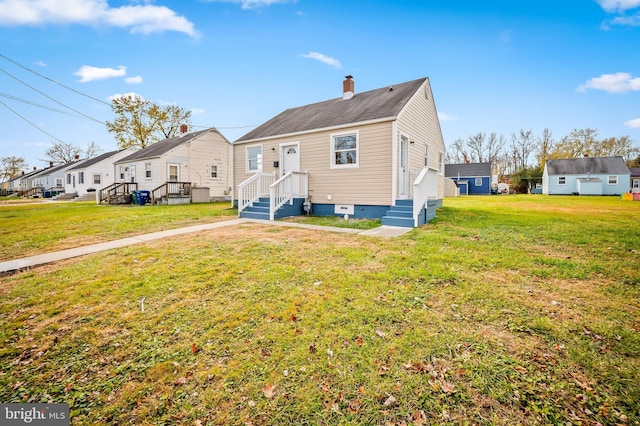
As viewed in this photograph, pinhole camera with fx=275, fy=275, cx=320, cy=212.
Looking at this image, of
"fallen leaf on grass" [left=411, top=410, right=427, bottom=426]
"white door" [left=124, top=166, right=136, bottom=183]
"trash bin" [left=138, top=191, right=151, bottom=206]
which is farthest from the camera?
"white door" [left=124, top=166, right=136, bottom=183]

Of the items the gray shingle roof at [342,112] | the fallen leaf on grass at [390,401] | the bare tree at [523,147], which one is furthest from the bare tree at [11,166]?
the bare tree at [523,147]

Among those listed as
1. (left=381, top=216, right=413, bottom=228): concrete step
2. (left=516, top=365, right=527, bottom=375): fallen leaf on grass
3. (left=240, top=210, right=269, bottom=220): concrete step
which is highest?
(left=240, top=210, right=269, bottom=220): concrete step

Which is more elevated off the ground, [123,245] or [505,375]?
[123,245]

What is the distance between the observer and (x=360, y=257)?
5430mm

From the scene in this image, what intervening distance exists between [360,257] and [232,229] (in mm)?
4760

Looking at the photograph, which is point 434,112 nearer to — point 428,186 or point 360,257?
point 428,186

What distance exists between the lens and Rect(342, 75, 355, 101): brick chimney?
45.5 ft

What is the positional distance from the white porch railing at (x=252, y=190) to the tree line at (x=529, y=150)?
44.7 metres

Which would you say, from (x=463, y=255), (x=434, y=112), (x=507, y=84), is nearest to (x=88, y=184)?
(x=434, y=112)

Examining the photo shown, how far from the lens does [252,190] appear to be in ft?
39.5

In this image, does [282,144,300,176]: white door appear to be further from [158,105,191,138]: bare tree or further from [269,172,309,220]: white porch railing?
[158,105,191,138]: bare tree

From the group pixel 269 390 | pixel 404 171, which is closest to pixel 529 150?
pixel 404 171

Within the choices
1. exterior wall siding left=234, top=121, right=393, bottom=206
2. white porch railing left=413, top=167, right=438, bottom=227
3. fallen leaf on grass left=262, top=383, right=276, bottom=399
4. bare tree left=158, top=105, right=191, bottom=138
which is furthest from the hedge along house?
fallen leaf on grass left=262, top=383, right=276, bottom=399

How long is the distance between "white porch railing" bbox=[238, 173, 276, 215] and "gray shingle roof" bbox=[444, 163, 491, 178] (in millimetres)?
37992
